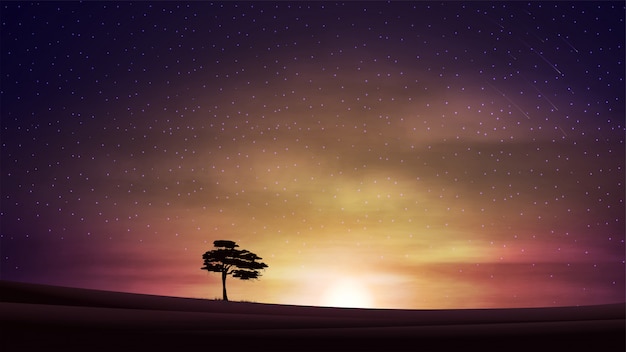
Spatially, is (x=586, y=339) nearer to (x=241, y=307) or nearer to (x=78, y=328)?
(x=78, y=328)

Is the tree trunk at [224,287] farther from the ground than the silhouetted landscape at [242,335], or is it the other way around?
the tree trunk at [224,287]

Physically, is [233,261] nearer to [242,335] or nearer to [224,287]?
[224,287]

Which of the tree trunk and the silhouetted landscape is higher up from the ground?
the tree trunk

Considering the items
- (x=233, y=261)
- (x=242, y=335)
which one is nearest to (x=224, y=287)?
(x=233, y=261)

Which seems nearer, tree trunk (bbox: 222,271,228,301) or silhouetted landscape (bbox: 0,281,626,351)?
silhouetted landscape (bbox: 0,281,626,351)

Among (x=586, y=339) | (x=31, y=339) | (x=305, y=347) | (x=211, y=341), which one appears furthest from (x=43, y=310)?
(x=586, y=339)

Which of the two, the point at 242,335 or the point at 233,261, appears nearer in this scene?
the point at 242,335

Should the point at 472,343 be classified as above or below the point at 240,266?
below

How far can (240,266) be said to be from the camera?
57344mm

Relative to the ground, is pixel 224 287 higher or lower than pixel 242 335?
higher

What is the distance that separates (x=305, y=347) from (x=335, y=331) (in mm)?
5198

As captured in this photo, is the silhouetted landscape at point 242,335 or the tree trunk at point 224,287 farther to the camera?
the tree trunk at point 224,287

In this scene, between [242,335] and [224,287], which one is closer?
Answer: [242,335]

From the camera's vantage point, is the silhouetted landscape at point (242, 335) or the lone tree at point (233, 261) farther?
the lone tree at point (233, 261)
